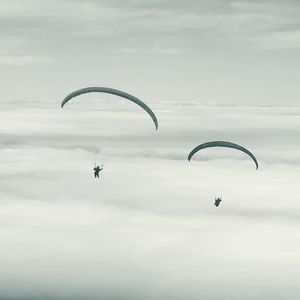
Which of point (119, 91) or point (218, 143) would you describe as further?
point (218, 143)

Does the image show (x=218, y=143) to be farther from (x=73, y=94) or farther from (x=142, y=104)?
(x=73, y=94)

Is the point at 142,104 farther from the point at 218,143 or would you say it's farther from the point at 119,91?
the point at 218,143

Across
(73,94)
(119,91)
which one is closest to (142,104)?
(119,91)

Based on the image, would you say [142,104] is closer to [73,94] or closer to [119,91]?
[119,91]

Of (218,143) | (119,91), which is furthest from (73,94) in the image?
(218,143)

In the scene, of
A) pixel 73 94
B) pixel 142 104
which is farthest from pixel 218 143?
pixel 73 94

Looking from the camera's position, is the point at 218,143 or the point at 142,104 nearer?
the point at 142,104
